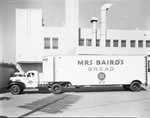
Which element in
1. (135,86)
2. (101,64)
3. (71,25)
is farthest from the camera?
(71,25)

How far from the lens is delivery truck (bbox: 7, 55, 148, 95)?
752 inches

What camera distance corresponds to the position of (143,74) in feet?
66.0

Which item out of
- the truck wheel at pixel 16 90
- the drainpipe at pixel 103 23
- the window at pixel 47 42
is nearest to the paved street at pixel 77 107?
the truck wheel at pixel 16 90

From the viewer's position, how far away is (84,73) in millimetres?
19484

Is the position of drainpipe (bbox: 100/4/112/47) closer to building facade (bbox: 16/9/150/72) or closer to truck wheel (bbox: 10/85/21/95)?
building facade (bbox: 16/9/150/72)

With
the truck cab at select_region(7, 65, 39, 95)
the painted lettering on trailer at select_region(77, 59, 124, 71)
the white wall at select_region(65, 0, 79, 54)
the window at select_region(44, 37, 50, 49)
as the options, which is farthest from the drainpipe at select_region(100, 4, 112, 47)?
the truck cab at select_region(7, 65, 39, 95)

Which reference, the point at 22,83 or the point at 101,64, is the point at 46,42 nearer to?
→ the point at 22,83

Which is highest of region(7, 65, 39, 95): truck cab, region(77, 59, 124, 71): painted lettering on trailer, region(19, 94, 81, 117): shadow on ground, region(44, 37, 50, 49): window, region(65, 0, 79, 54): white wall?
region(65, 0, 79, 54): white wall

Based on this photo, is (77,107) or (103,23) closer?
(77,107)

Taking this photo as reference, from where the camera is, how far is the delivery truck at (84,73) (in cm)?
1909

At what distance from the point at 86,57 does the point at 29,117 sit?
11.3m

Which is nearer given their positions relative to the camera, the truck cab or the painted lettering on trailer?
the truck cab

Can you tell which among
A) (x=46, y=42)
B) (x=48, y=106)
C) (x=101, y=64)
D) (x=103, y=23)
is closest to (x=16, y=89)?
(x=48, y=106)

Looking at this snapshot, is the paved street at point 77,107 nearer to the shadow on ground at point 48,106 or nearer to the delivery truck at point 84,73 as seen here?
the shadow on ground at point 48,106
